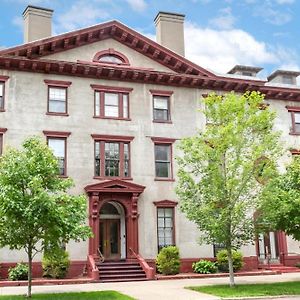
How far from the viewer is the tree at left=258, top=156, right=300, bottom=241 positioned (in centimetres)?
2070

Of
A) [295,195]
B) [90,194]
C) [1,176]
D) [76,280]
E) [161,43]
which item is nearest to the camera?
[1,176]

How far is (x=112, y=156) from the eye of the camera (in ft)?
90.9

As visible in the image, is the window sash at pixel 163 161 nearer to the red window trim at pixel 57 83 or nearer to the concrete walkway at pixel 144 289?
the red window trim at pixel 57 83

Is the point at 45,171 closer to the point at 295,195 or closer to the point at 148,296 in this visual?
the point at 148,296

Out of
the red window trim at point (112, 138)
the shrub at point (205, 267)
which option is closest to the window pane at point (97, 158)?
the red window trim at point (112, 138)

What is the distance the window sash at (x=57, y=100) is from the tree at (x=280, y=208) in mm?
12293

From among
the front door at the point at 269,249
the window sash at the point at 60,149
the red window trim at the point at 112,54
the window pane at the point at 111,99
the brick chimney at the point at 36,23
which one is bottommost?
the front door at the point at 269,249

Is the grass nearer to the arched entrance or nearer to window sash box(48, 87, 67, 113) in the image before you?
the arched entrance

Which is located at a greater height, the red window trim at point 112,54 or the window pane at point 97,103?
the red window trim at point 112,54

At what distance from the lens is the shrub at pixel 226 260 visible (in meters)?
27.0

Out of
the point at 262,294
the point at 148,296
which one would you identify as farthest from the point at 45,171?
the point at 262,294

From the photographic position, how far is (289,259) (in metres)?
29.6

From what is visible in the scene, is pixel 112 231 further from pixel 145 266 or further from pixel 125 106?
pixel 125 106

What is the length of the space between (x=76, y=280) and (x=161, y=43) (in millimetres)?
15759
